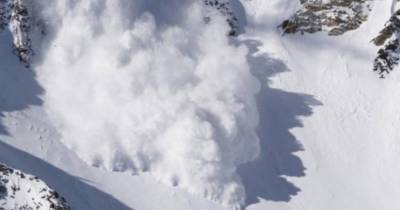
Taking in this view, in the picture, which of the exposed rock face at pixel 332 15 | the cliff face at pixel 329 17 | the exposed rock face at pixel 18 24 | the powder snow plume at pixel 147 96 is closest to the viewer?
the powder snow plume at pixel 147 96

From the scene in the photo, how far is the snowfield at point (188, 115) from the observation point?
34875 millimetres

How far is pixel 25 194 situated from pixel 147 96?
8.63 meters

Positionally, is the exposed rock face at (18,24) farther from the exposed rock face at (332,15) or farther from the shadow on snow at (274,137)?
the exposed rock face at (332,15)

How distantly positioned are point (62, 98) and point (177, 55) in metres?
5.81

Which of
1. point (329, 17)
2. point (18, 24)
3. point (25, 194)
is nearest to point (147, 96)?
point (18, 24)

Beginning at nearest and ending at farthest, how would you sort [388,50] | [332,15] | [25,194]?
[25,194]
[388,50]
[332,15]

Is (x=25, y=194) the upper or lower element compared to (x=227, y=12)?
lower

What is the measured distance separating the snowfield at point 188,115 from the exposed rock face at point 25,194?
1.30m

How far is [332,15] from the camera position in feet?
147

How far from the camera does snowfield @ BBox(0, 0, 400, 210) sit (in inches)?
1373

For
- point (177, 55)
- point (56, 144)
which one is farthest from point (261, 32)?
point (56, 144)

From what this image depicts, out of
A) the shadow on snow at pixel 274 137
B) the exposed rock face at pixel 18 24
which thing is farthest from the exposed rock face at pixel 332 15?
the exposed rock face at pixel 18 24

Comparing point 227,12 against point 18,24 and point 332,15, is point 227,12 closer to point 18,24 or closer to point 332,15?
point 332,15

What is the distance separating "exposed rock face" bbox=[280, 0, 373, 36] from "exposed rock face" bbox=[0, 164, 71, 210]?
18.7m
